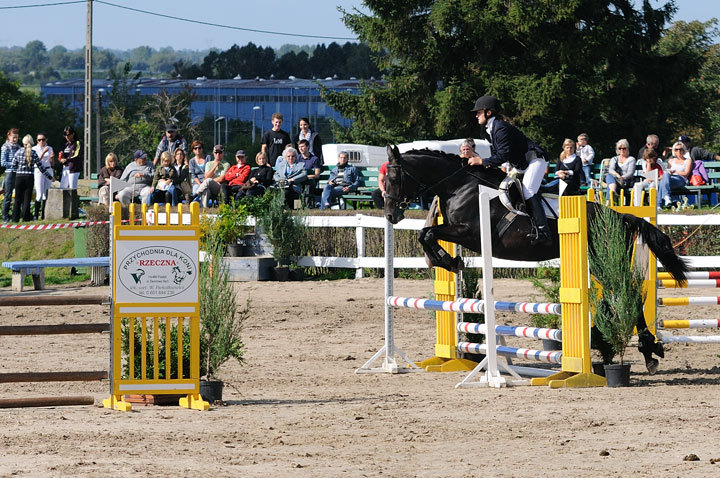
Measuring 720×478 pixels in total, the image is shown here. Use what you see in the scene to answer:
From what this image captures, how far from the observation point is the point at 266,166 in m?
21.1

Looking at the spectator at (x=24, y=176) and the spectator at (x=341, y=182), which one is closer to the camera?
the spectator at (x=341, y=182)

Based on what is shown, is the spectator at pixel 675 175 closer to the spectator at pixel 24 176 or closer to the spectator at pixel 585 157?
the spectator at pixel 585 157

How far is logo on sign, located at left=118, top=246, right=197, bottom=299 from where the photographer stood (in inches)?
352

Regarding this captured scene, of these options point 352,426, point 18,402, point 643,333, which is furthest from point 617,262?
point 18,402

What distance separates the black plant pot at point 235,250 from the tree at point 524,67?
13132mm

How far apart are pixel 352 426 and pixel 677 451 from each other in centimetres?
225

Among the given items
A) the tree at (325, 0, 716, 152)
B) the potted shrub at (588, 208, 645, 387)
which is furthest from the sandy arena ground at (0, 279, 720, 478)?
the tree at (325, 0, 716, 152)

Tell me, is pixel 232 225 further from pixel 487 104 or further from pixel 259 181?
pixel 487 104

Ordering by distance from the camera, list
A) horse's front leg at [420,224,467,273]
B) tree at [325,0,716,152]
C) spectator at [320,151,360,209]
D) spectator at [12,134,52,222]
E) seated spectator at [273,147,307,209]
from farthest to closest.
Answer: tree at [325,0,716,152], spectator at [12,134,52,222], spectator at [320,151,360,209], seated spectator at [273,147,307,209], horse's front leg at [420,224,467,273]

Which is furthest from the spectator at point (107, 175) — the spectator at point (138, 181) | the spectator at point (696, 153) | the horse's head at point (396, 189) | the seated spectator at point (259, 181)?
the horse's head at point (396, 189)

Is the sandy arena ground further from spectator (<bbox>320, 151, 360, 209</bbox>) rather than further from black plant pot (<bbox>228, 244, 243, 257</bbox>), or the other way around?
spectator (<bbox>320, 151, 360, 209</bbox>)

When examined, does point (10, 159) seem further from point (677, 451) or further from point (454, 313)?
point (677, 451)

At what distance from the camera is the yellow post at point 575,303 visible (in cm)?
1035

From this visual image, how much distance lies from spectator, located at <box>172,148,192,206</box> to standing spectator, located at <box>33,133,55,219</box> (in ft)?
13.9
